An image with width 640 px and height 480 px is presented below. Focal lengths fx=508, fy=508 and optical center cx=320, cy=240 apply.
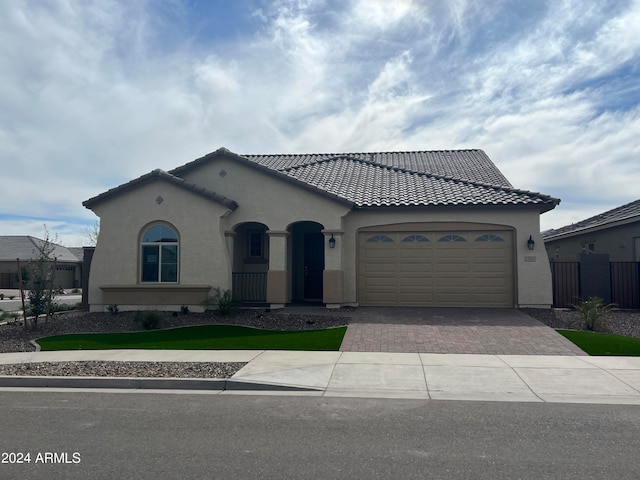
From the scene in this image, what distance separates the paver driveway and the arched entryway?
11.0 feet

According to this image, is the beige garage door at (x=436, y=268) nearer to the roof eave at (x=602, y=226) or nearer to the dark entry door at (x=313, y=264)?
the dark entry door at (x=313, y=264)

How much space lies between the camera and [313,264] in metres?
19.0

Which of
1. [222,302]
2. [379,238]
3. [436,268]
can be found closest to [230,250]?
[222,302]

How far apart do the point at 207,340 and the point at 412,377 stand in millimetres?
5543

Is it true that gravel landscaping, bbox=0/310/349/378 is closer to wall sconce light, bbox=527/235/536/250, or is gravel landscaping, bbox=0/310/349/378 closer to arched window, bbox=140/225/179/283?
arched window, bbox=140/225/179/283

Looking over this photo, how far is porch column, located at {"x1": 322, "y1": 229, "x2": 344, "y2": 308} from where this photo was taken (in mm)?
16234

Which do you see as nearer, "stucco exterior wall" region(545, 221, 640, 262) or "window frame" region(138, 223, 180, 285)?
"window frame" region(138, 223, 180, 285)

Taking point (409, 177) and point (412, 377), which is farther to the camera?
point (409, 177)

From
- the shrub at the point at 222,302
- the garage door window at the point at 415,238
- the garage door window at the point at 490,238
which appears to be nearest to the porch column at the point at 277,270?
the shrub at the point at 222,302

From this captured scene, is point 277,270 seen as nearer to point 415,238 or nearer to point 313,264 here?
point 313,264

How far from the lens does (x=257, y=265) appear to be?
60.1ft

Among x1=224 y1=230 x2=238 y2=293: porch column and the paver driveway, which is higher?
x1=224 y1=230 x2=238 y2=293: porch column

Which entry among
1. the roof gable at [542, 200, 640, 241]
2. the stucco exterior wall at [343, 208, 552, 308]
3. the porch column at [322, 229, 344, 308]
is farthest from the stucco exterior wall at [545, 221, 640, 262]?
the porch column at [322, 229, 344, 308]

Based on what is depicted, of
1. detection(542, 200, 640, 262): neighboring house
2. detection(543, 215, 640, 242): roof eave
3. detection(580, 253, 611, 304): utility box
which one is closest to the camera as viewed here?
detection(580, 253, 611, 304): utility box
